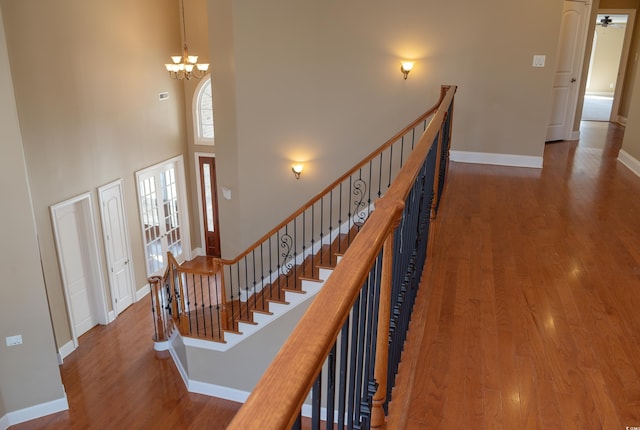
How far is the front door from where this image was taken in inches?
413

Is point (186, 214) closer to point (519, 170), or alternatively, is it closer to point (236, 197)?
point (236, 197)

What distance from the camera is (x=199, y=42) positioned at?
9.72 meters

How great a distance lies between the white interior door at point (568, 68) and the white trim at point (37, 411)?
768 cm

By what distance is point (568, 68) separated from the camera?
747 centimetres

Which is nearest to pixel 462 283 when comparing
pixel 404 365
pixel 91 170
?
pixel 404 365

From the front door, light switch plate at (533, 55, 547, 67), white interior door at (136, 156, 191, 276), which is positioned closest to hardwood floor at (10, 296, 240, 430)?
white interior door at (136, 156, 191, 276)

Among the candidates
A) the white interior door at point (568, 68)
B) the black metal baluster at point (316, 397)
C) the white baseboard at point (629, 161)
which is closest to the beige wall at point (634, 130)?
the white baseboard at point (629, 161)

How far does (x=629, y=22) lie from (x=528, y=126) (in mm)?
4084

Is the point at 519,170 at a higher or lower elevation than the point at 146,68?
lower

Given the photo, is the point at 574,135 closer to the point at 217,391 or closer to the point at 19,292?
the point at 217,391

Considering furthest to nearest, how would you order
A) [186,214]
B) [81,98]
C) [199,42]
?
[186,214]
[199,42]
[81,98]

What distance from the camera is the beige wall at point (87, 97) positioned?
645 centimetres

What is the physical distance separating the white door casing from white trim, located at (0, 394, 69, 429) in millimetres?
1482

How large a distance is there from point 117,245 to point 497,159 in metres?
6.19
